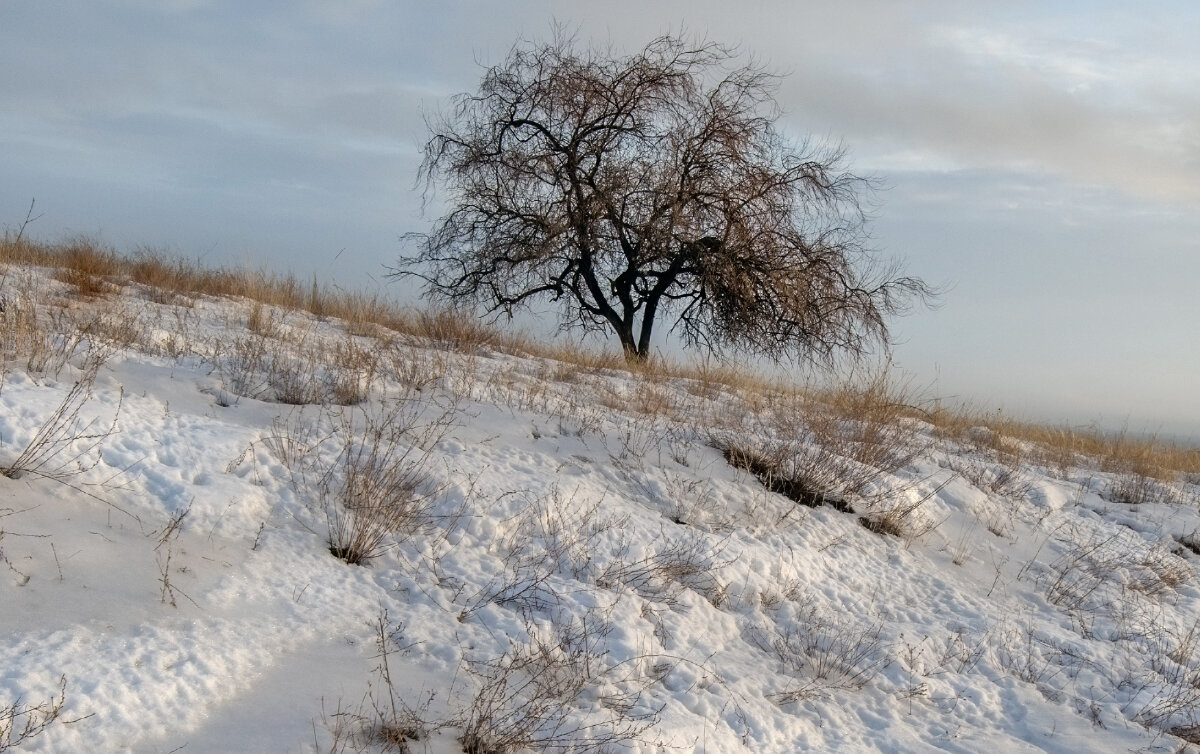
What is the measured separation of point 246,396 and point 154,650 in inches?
105

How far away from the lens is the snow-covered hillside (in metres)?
2.40

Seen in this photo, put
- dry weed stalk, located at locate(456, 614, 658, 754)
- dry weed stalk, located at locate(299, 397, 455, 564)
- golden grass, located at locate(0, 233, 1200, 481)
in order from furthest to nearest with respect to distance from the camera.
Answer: golden grass, located at locate(0, 233, 1200, 481) < dry weed stalk, located at locate(299, 397, 455, 564) < dry weed stalk, located at locate(456, 614, 658, 754)

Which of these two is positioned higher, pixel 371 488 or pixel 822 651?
pixel 371 488

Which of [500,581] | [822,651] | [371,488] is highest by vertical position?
[371,488]

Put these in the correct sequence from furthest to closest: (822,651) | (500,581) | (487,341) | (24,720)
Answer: (487,341), (822,651), (500,581), (24,720)

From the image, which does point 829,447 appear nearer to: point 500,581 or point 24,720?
point 500,581

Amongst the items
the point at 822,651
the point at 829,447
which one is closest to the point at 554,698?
the point at 822,651

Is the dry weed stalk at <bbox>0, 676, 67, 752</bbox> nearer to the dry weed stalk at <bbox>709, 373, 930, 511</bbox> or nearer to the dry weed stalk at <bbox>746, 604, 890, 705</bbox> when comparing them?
the dry weed stalk at <bbox>746, 604, 890, 705</bbox>

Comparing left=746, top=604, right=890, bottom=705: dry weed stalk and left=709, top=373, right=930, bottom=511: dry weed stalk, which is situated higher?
left=709, top=373, right=930, bottom=511: dry weed stalk

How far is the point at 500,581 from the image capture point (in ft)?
11.1

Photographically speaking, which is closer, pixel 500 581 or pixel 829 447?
pixel 500 581

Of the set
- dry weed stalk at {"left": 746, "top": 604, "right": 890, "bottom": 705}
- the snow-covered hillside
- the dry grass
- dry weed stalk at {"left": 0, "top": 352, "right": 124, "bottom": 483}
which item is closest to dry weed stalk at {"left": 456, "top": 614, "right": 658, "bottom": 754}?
the snow-covered hillside

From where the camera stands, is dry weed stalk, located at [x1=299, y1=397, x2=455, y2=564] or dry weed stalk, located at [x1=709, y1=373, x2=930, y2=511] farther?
dry weed stalk, located at [x1=709, y1=373, x2=930, y2=511]

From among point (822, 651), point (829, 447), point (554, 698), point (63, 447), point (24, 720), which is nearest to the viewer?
point (24, 720)
